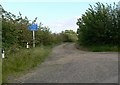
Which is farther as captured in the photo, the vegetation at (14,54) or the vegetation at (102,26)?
the vegetation at (102,26)

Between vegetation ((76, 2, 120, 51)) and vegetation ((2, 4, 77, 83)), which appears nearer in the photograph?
vegetation ((2, 4, 77, 83))

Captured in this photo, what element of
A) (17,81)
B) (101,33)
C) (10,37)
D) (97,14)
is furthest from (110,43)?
(17,81)

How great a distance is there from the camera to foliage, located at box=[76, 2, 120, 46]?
37.0m

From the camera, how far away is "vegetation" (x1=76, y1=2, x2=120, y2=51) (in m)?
36.9

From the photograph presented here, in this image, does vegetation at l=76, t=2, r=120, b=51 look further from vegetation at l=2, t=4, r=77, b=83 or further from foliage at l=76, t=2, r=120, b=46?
vegetation at l=2, t=4, r=77, b=83

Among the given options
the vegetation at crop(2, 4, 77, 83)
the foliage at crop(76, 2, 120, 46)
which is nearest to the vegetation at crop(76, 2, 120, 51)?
the foliage at crop(76, 2, 120, 46)

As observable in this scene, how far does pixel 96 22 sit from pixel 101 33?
1.55m

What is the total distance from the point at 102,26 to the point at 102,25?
0.13 meters

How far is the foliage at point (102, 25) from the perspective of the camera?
36969 millimetres

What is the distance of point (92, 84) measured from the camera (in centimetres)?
994

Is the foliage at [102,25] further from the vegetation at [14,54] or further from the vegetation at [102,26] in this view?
the vegetation at [14,54]

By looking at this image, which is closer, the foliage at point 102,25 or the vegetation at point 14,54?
the vegetation at point 14,54

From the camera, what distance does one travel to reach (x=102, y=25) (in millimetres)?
36750

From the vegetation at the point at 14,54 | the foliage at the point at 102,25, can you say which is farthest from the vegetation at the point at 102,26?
the vegetation at the point at 14,54
